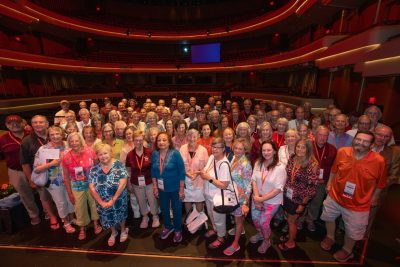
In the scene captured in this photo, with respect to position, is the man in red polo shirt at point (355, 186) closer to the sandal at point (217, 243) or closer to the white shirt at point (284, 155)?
the white shirt at point (284, 155)

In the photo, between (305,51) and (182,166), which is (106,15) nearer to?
(305,51)

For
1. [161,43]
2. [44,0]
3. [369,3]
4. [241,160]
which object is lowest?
[241,160]

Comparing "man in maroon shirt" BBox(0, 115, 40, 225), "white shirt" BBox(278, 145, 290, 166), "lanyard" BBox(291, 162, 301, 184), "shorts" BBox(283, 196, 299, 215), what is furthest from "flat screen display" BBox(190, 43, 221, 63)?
"shorts" BBox(283, 196, 299, 215)

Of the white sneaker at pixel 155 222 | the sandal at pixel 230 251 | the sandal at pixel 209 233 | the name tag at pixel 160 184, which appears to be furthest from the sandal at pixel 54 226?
the sandal at pixel 230 251

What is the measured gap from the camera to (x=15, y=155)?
3.46m

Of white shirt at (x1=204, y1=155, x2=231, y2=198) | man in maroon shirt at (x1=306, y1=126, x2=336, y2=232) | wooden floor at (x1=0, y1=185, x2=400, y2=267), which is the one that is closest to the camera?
white shirt at (x1=204, y1=155, x2=231, y2=198)

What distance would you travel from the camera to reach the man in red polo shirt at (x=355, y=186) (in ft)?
8.26

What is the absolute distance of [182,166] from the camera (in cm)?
307

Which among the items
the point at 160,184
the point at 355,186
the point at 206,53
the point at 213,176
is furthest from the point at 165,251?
the point at 206,53

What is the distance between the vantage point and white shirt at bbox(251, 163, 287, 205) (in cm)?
265

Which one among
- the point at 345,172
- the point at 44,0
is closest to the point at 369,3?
the point at 345,172

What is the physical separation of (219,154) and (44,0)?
26051 millimetres

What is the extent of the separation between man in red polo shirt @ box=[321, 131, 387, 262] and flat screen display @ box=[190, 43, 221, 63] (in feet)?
76.6

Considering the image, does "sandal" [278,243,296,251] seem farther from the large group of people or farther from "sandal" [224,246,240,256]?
"sandal" [224,246,240,256]
